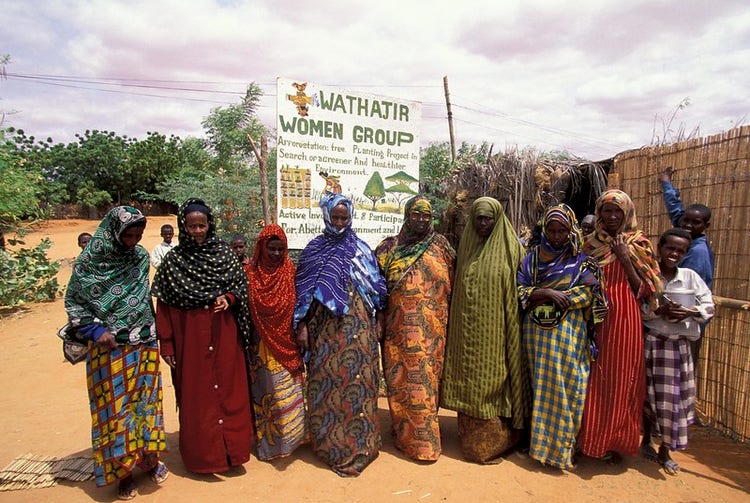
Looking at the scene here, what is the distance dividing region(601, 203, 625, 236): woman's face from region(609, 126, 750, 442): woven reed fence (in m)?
1.16

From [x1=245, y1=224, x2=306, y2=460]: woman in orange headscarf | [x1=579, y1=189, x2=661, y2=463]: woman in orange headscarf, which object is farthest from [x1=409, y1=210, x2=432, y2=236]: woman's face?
[x1=579, y1=189, x2=661, y2=463]: woman in orange headscarf

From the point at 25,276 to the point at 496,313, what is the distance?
9740mm

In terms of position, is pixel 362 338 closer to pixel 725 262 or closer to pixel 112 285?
pixel 112 285

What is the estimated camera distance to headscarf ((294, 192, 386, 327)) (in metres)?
3.00

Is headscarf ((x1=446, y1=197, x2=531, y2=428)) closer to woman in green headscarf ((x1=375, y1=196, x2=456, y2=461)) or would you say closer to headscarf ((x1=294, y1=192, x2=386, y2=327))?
woman in green headscarf ((x1=375, y1=196, x2=456, y2=461))

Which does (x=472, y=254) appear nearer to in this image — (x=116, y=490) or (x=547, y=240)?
(x=547, y=240)

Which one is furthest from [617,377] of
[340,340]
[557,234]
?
[340,340]

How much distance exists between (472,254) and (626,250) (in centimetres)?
96

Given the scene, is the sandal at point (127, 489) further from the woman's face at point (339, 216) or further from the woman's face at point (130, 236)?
the woman's face at point (339, 216)

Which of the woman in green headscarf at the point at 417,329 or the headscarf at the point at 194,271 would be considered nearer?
the headscarf at the point at 194,271

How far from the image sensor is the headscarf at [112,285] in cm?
257

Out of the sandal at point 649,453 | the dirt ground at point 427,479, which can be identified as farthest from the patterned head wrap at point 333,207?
the sandal at point 649,453

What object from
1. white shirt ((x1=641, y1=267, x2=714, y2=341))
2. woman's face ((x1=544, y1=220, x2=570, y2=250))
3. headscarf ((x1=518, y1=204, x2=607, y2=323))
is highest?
woman's face ((x1=544, y1=220, x2=570, y2=250))

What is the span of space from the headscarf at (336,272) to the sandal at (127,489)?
1394mm
